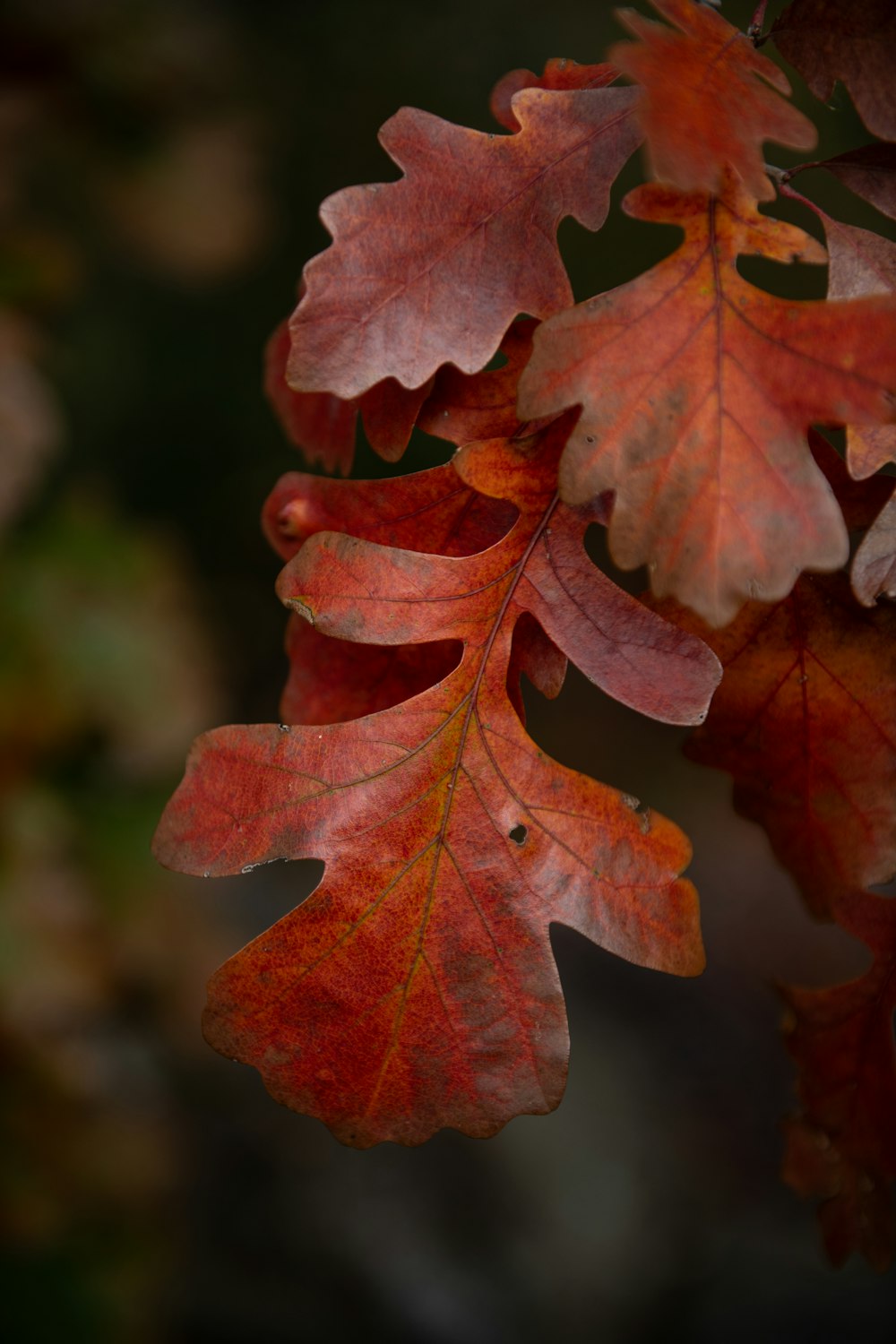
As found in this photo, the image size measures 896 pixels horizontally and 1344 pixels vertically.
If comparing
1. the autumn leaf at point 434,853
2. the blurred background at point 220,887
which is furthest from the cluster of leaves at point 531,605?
the blurred background at point 220,887

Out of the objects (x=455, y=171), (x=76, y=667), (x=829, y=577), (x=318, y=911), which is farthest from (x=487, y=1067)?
(x=76, y=667)

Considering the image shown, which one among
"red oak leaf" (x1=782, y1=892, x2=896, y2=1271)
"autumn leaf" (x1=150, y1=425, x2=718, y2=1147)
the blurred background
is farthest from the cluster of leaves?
the blurred background

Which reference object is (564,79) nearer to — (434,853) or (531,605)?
(531,605)

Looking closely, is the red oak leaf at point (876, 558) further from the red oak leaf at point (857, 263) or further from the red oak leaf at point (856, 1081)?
the red oak leaf at point (856, 1081)

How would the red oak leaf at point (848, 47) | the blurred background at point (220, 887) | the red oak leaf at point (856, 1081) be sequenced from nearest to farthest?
the red oak leaf at point (848, 47)
the red oak leaf at point (856, 1081)
the blurred background at point (220, 887)

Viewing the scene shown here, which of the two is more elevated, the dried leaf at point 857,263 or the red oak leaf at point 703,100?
the red oak leaf at point 703,100

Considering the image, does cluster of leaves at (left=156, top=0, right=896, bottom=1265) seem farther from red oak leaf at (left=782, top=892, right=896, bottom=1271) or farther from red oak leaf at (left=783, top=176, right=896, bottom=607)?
red oak leaf at (left=782, top=892, right=896, bottom=1271)

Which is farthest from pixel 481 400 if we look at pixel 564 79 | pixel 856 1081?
pixel 856 1081
